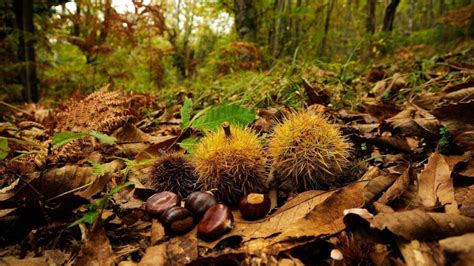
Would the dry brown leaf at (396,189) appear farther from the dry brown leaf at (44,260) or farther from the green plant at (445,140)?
the dry brown leaf at (44,260)

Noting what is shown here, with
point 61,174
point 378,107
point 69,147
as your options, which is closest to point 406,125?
point 378,107

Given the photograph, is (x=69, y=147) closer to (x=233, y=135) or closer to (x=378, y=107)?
(x=233, y=135)

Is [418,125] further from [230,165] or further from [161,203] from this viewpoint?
[161,203]

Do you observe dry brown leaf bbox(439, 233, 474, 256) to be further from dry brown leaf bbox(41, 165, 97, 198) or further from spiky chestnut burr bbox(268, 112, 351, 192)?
dry brown leaf bbox(41, 165, 97, 198)

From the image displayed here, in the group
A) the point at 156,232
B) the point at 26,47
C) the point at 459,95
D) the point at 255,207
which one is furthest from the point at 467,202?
the point at 26,47

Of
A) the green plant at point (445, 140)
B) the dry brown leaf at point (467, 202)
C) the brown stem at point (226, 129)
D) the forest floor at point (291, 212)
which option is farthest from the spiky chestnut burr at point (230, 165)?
the green plant at point (445, 140)
